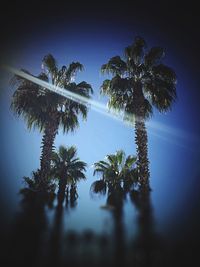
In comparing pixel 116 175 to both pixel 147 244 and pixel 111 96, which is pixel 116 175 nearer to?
pixel 111 96

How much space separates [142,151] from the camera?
11.9 m

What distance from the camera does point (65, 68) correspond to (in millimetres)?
15750

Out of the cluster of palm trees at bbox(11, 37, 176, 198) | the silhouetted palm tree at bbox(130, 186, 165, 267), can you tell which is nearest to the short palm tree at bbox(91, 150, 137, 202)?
the cluster of palm trees at bbox(11, 37, 176, 198)

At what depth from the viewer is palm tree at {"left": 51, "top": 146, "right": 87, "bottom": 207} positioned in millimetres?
17156

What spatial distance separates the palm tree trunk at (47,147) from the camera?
1218cm

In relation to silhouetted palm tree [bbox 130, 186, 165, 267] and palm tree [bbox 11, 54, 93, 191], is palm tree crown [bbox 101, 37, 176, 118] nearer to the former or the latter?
palm tree [bbox 11, 54, 93, 191]

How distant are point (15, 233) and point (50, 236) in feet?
1.81

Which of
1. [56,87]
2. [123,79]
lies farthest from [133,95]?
[56,87]

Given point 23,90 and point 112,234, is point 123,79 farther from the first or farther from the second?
point 112,234

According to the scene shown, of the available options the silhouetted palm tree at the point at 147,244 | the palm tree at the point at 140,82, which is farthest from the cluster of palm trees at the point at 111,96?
the silhouetted palm tree at the point at 147,244

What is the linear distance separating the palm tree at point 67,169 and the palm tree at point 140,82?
6674mm

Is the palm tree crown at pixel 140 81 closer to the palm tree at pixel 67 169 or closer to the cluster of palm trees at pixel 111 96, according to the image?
the cluster of palm trees at pixel 111 96

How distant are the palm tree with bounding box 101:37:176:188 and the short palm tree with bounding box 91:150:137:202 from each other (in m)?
3.93

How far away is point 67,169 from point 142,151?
8.51 m
